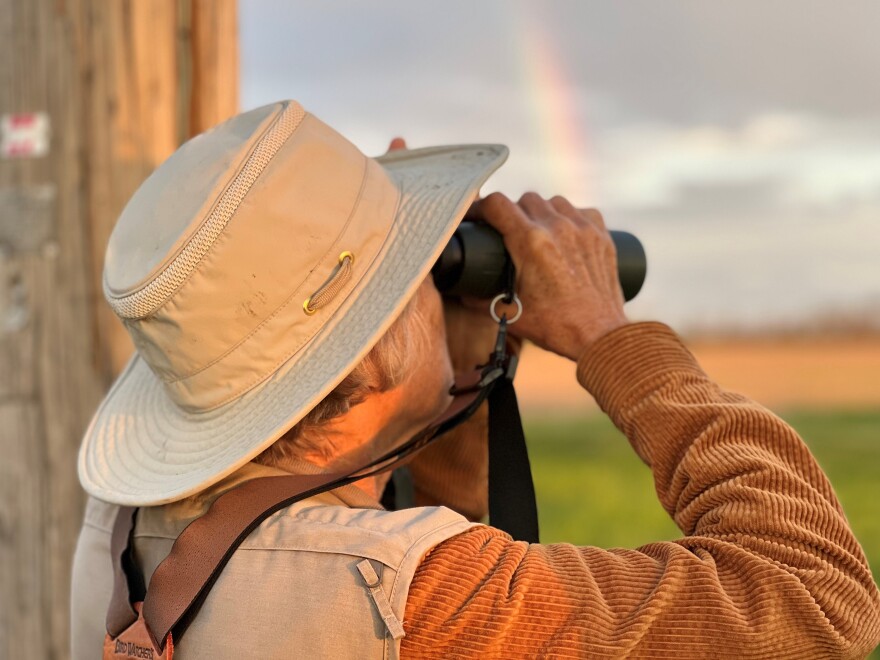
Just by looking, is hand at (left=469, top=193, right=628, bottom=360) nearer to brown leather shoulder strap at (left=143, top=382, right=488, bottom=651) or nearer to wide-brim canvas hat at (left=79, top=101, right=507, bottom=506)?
wide-brim canvas hat at (left=79, top=101, right=507, bottom=506)

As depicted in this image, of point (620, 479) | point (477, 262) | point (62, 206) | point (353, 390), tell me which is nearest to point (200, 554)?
point (353, 390)

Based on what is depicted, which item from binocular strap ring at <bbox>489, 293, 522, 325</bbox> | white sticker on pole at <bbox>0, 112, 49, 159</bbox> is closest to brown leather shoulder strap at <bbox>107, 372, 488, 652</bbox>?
binocular strap ring at <bbox>489, 293, 522, 325</bbox>

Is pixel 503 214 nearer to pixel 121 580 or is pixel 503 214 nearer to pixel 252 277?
pixel 252 277

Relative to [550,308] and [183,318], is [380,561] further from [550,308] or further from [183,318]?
[550,308]

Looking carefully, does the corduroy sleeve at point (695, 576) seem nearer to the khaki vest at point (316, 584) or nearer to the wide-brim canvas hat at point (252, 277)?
the khaki vest at point (316, 584)

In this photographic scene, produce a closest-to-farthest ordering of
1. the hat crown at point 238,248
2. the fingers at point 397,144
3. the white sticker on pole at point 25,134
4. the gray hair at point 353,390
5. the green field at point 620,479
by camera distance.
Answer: the hat crown at point 238,248, the gray hair at point 353,390, the fingers at point 397,144, the white sticker on pole at point 25,134, the green field at point 620,479

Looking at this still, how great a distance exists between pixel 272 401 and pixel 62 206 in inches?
37.9

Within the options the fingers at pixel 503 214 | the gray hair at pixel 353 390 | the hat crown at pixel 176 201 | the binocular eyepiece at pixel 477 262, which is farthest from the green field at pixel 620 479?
the hat crown at pixel 176 201

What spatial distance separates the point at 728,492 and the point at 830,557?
151 millimetres

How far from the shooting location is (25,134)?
196cm

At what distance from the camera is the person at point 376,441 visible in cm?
112

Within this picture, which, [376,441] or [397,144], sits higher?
[397,144]

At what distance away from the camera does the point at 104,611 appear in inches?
56.2

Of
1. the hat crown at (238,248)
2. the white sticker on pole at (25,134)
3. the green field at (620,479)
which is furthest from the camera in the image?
the green field at (620,479)
